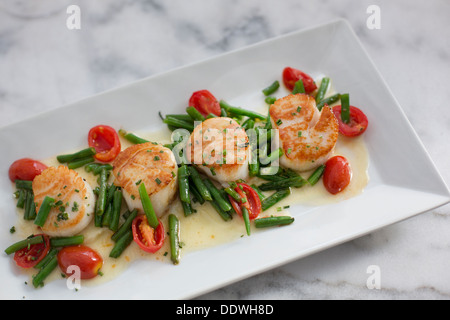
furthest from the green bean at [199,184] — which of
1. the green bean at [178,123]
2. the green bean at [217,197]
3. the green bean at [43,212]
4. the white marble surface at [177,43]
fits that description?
the white marble surface at [177,43]

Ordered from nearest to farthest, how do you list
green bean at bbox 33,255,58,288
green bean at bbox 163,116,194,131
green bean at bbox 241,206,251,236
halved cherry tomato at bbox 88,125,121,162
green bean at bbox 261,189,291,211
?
green bean at bbox 33,255,58,288
green bean at bbox 241,206,251,236
green bean at bbox 261,189,291,211
halved cherry tomato at bbox 88,125,121,162
green bean at bbox 163,116,194,131

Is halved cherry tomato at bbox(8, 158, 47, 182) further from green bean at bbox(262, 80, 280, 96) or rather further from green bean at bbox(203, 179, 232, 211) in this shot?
green bean at bbox(262, 80, 280, 96)

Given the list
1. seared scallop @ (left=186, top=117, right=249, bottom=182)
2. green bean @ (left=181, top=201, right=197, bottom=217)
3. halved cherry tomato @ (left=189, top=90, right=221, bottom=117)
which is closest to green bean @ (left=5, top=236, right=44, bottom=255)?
green bean @ (left=181, top=201, right=197, bottom=217)

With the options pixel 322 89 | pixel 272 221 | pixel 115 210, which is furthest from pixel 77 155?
pixel 322 89

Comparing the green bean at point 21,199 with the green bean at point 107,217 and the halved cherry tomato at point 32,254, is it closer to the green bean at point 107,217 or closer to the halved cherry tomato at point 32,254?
the halved cherry tomato at point 32,254

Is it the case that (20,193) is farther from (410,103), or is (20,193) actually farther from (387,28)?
(387,28)

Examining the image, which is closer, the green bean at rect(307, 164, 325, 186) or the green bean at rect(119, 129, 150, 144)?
the green bean at rect(307, 164, 325, 186)
